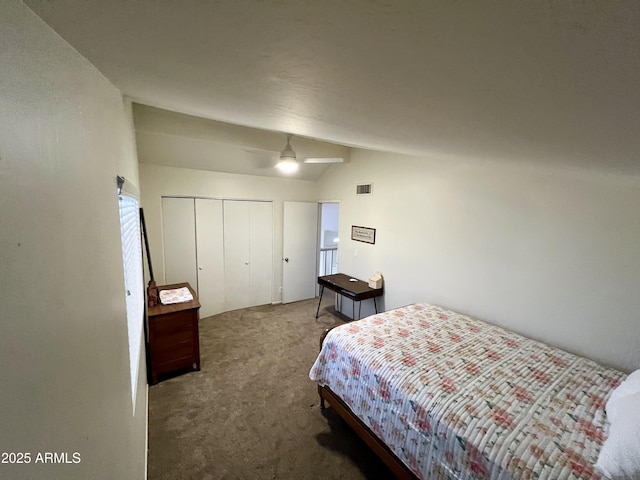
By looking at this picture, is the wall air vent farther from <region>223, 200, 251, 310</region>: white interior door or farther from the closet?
<region>223, 200, 251, 310</region>: white interior door

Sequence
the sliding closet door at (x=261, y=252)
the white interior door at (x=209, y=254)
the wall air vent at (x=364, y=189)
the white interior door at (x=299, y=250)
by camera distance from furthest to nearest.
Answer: the white interior door at (x=299, y=250) < the sliding closet door at (x=261, y=252) < the white interior door at (x=209, y=254) < the wall air vent at (x=364, y=189)

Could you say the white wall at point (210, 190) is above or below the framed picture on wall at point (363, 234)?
above

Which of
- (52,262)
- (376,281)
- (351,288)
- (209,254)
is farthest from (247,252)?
(52,262)

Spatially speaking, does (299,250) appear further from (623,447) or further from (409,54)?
(409,54)

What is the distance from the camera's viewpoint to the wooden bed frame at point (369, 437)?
5.23 feet

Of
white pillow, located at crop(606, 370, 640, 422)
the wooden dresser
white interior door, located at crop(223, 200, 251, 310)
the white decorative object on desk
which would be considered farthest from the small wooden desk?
white pillow, located at crop(606, 370, 640, 422)

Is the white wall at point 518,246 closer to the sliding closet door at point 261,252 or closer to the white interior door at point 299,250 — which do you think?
the white interior door at point 299,250

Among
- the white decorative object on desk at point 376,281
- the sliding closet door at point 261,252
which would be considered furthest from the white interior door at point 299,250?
the white decorative object on desk at point 376,281

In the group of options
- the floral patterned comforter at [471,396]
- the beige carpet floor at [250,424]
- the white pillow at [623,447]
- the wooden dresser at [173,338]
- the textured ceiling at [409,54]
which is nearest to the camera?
the textured ceiling at [409,54]

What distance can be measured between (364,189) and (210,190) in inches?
90.1

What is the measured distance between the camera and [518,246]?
236cm

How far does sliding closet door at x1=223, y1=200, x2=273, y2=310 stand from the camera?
412 cm

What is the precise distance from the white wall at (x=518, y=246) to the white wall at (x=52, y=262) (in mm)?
2284

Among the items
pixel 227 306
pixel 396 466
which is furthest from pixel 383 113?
pixel 227 306
